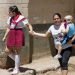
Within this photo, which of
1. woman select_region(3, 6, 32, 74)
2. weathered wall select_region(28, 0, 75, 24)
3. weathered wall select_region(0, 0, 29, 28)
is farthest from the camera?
weathered wall select_region(28, 0, 75, 24)

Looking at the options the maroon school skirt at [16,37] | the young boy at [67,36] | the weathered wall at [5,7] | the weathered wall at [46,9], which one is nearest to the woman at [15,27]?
the maroon school skirt at [16,37]

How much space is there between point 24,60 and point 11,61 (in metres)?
0.40

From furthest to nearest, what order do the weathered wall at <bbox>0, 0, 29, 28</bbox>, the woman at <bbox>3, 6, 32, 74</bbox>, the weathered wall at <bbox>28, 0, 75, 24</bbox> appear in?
the weathered wall at <bbox>28, 0, 75, 24</bbox> → the weathered wall at <bbox>0, 0, 29, 28</bbox> → the woman at <bbox>3, 6, 32, 74</bbox>

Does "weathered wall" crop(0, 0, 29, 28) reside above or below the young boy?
above

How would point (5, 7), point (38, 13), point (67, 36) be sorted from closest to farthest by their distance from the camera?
point (67, 36) < point (5, 7) < point (38, 13)

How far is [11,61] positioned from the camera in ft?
32.1

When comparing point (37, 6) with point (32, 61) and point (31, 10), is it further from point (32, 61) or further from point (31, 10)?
point (32, 61)

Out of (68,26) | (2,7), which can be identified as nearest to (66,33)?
(68,26)

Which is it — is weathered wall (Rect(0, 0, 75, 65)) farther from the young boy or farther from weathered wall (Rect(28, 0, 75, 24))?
the young boy

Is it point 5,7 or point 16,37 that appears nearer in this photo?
point 16,37

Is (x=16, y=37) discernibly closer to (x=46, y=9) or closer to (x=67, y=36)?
(x=67, y=36)

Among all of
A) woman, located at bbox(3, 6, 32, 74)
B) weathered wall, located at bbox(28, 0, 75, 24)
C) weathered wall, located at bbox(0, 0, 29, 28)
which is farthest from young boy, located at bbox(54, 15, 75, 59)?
weathered wall, located at bbox(28, 0, 75, 24)

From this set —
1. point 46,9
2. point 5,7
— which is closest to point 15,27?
point 5,7

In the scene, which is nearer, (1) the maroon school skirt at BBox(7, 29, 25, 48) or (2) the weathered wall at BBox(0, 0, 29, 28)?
(1) the maroon school skirt at BBox(7, 29, 25, 48)
